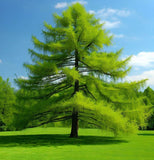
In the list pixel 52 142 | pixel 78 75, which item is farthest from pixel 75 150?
pixel 78 75

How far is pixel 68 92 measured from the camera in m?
17.4

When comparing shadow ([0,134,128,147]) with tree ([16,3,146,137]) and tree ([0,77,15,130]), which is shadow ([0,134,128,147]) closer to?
tree ([16,3,146,137])

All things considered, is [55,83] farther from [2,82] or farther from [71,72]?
[2,82]

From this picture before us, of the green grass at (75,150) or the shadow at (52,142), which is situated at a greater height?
the shadow at (52,142)

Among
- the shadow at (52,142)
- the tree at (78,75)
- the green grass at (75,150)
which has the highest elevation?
the tree at (78,75)

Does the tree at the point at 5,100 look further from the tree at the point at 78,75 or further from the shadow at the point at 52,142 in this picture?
the shadow at the point at 52,142

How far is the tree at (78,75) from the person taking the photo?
1490 centimetres

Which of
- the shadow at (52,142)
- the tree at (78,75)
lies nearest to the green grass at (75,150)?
the shadow at (52,142)

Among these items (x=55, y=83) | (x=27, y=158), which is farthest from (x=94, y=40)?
(x=27, y=158)

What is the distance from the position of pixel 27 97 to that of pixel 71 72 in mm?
4535

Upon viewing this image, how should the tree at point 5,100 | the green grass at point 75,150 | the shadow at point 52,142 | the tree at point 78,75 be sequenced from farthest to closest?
the tree at point 5,100, the tree at point 78,75, the shadow at point 52,142, the green grass at point 75,150

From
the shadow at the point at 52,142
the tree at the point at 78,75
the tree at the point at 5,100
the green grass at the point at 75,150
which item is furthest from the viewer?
the tree at the point at 5,100

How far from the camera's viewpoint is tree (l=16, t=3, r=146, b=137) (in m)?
14.9

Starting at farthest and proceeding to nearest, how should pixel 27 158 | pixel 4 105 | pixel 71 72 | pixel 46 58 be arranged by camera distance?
pixel 4 105 < pixel 46 58 < pixel 71 72 < pixel 27 158
